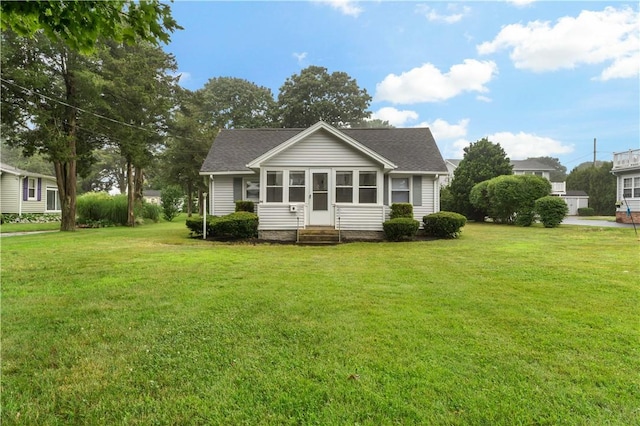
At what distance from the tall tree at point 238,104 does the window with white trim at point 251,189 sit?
2747 centimetres

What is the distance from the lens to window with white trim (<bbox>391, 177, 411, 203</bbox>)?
553 inches

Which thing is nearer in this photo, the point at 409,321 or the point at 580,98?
the point at 409,321

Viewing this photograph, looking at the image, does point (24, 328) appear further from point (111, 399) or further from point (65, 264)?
point (65, 264)

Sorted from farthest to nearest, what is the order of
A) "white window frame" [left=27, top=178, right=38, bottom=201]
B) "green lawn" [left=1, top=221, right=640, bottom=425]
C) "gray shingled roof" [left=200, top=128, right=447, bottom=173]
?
"white window frame" [left=27, top=178, right=38, bottom=201], "gray shingled roof" [left=200, top=128, right=447, bottom=173], "green lawn" [left=1, top=221, right=640, bottom=425]

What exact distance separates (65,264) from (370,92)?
1513 inches

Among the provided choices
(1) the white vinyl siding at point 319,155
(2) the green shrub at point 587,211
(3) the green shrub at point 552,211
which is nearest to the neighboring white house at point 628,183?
(3) the green shrub at point 552,211

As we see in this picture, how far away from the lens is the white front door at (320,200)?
1259 centimetres

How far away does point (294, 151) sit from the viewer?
12516 millimetres

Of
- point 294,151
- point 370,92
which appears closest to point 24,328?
point 294,151

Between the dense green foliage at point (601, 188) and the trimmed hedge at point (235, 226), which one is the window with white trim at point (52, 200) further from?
the dense green foliage at point (601, 188)

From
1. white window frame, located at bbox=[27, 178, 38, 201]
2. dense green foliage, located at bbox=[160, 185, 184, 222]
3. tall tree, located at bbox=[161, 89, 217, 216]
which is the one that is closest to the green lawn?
dense green foliage, located at bbox=[160, 185, 184, 222]

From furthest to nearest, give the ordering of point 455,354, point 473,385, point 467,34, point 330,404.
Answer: point 467,34 → point 455,354 → point 473,385 → point 330,404

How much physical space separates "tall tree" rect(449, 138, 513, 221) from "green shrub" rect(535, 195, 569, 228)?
6.23m

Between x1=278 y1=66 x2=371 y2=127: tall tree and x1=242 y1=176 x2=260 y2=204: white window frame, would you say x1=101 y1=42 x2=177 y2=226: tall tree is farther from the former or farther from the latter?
x1=278 y1=66 x2=371 y2=127: tall tree
